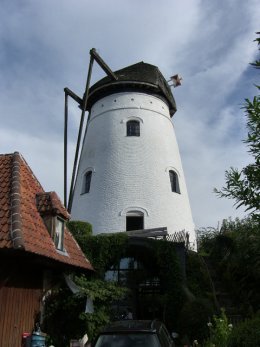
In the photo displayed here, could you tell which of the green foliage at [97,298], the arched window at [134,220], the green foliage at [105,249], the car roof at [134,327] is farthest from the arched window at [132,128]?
the car roof at [134,327]

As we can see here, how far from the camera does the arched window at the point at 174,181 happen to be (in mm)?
21025

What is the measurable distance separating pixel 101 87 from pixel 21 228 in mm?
15957

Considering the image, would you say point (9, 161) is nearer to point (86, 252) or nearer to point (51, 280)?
point (51, 280)

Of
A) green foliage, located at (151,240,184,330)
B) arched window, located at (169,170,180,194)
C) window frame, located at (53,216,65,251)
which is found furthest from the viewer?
arched window, located at (169,170,180,194)

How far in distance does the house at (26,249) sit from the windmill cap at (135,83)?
11798 mm

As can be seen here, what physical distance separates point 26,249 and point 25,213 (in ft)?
6.12

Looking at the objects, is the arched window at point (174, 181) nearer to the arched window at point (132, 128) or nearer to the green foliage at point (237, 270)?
the arched window at point (132, 128)

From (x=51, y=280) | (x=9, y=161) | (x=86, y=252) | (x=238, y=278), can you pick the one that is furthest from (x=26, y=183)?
(x=238, y=278)

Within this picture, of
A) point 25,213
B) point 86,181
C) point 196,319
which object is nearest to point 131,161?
point 86,181

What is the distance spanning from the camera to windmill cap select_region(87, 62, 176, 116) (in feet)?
73.0

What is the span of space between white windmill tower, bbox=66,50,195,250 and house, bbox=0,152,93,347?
7.60 meters

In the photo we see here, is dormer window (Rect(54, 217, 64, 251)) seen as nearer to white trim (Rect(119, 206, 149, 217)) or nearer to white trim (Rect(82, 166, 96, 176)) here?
white trim (Rect(119, 206, 149, 217))

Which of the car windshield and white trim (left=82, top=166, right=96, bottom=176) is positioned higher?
white trim (left=82, top=166, right=96, bottom=176)

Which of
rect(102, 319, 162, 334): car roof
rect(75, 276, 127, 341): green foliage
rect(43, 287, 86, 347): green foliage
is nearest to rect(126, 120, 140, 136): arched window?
rect(75, 276, 127, 341): green foliage
